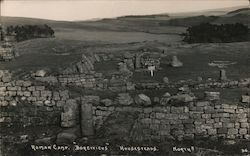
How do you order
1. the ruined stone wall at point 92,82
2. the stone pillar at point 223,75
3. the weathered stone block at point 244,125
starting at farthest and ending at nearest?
the ruined stone wall at point 92,82 < the stone pillar at point 223,75 < the weathered stone block at point 244,125

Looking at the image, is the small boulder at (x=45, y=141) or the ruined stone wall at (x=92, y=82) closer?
the small boulder at (x=45, y=141)

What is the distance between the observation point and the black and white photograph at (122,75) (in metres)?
8.03

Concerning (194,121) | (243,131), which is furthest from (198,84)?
(243,131)

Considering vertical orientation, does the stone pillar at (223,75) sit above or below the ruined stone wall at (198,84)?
above

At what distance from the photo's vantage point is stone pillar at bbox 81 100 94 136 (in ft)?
26.5

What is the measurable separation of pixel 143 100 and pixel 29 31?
2.42 meters

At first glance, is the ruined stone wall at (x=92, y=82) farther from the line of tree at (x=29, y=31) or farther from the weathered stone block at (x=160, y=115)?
the line of tree at (x=29, y=31)

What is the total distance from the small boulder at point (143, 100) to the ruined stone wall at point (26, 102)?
139 cm

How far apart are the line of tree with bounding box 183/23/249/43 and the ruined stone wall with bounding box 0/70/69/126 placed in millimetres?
2598

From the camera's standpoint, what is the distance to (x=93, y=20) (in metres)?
8.34

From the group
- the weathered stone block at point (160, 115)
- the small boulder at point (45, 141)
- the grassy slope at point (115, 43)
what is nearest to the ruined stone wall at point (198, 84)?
the grassy slope at point (115, 43)

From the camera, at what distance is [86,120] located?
8086 mm

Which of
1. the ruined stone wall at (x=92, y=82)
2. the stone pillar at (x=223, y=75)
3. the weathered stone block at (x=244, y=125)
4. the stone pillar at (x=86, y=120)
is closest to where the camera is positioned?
the weathered stone block at (x=244, y=125)

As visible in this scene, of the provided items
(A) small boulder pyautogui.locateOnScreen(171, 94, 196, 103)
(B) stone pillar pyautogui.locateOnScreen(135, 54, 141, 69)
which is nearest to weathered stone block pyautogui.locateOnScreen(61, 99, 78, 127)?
(B) stone pillar pyautogui.locateOnScreen(135, 54, 141, 69)
